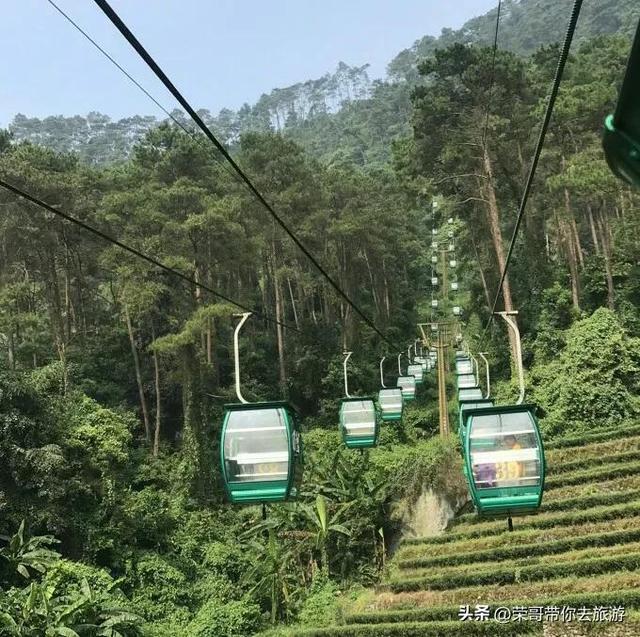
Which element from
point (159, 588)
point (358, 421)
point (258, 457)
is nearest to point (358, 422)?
point (358, 421)

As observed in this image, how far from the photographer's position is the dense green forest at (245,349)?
15039mm

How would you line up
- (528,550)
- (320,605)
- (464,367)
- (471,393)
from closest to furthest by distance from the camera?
(528,550), (471,393), (320,605), (464,367)

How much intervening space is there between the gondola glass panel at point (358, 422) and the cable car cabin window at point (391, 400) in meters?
2.95

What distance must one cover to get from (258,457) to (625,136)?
17.2 ft

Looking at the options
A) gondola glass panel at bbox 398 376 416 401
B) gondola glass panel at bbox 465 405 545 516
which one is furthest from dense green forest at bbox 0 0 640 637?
gondola glass panel at bbox 465 405 545 516

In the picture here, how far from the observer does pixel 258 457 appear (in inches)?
231

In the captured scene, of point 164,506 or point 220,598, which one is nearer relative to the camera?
point 220,598

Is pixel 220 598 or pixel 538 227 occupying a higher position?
pixel 538 227

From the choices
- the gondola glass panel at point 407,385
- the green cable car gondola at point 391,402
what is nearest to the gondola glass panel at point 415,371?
the gondola glass panel at point 407,385

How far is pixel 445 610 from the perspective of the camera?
1164 cm

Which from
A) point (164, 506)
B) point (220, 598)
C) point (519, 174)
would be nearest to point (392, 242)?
point (519, 174)

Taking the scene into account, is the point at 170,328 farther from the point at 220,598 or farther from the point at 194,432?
the point at 220,598

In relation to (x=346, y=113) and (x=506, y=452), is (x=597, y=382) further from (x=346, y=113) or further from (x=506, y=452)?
(x=346, y=113)

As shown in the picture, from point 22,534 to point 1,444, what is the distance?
6.43 feet
